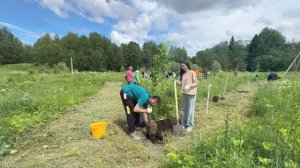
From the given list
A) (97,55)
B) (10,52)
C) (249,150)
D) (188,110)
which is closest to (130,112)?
(188,110)

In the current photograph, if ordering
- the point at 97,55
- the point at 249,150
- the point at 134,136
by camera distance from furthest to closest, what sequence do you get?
the point at 97,55 < the point at 134,136 < the point at 249,150

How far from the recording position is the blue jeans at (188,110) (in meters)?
6.91

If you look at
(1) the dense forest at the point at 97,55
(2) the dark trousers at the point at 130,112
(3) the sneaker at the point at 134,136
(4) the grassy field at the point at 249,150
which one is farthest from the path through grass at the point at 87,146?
(1) the dense forest at the point at 97,55

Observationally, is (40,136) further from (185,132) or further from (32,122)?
(185,132)

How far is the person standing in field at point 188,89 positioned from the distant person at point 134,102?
85 cm

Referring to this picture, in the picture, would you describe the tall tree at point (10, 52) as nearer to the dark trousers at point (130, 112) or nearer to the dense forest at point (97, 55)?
the dense forest at point (97, 55)

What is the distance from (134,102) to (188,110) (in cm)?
137

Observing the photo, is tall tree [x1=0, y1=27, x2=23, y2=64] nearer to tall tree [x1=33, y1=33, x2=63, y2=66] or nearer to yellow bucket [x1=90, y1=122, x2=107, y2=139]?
tall tree [x1=33, y1=33, x2=63, y2=66]

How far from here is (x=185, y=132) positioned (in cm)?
677

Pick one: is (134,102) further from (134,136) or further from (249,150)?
(249,150)


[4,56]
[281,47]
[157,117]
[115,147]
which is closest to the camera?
[115,147]

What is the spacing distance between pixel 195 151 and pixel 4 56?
63.7 m

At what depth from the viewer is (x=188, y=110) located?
700 cm

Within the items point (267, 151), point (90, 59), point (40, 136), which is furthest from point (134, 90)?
point (90, 59)
